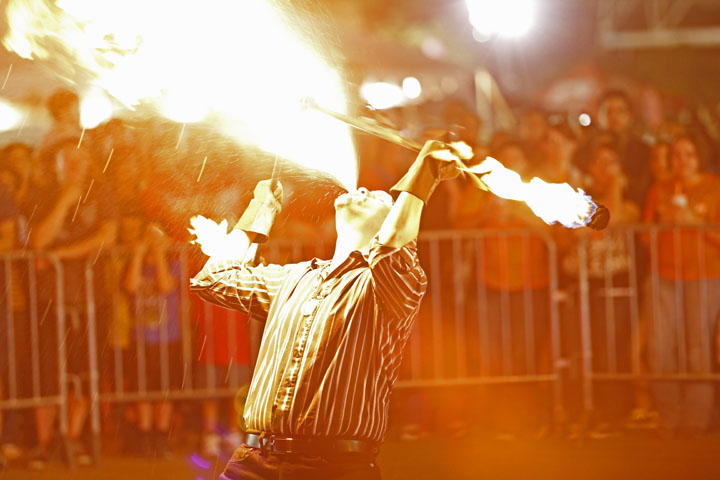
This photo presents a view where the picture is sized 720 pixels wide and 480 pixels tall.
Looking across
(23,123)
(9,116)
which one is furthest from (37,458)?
(9,116)

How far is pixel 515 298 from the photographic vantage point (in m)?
8.30

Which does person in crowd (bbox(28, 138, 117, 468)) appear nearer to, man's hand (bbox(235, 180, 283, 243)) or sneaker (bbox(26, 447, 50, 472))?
sneaker (bbox(26, 447, 50, 472))

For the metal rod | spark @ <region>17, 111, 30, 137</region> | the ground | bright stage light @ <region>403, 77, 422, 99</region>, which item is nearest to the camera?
the metal rod

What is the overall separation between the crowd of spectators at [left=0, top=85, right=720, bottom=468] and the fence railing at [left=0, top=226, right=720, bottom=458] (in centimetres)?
1

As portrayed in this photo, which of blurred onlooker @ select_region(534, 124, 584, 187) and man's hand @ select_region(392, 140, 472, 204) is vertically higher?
blurred onlooker @ select_region(534, 124, 584, 187)

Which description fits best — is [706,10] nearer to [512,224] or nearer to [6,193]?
[512,224]

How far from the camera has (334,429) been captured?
421cm

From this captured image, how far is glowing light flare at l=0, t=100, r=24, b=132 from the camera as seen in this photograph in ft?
27.7

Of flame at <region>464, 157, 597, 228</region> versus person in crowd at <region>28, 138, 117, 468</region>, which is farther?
person in crowd at <region>28, 138, 117, 468</region>

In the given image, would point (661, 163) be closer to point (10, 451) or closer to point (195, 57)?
point (195, 57)

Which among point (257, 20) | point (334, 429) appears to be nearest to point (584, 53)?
point (257, 20)

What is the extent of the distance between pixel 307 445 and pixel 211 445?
11.5ft

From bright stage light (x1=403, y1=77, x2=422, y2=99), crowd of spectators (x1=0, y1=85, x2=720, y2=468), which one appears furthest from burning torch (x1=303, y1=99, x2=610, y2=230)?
bright stage light (x1=403, y1=77, x2=422, y2=99)

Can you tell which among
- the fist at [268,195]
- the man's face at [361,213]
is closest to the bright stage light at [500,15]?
the fist at [268,195]
